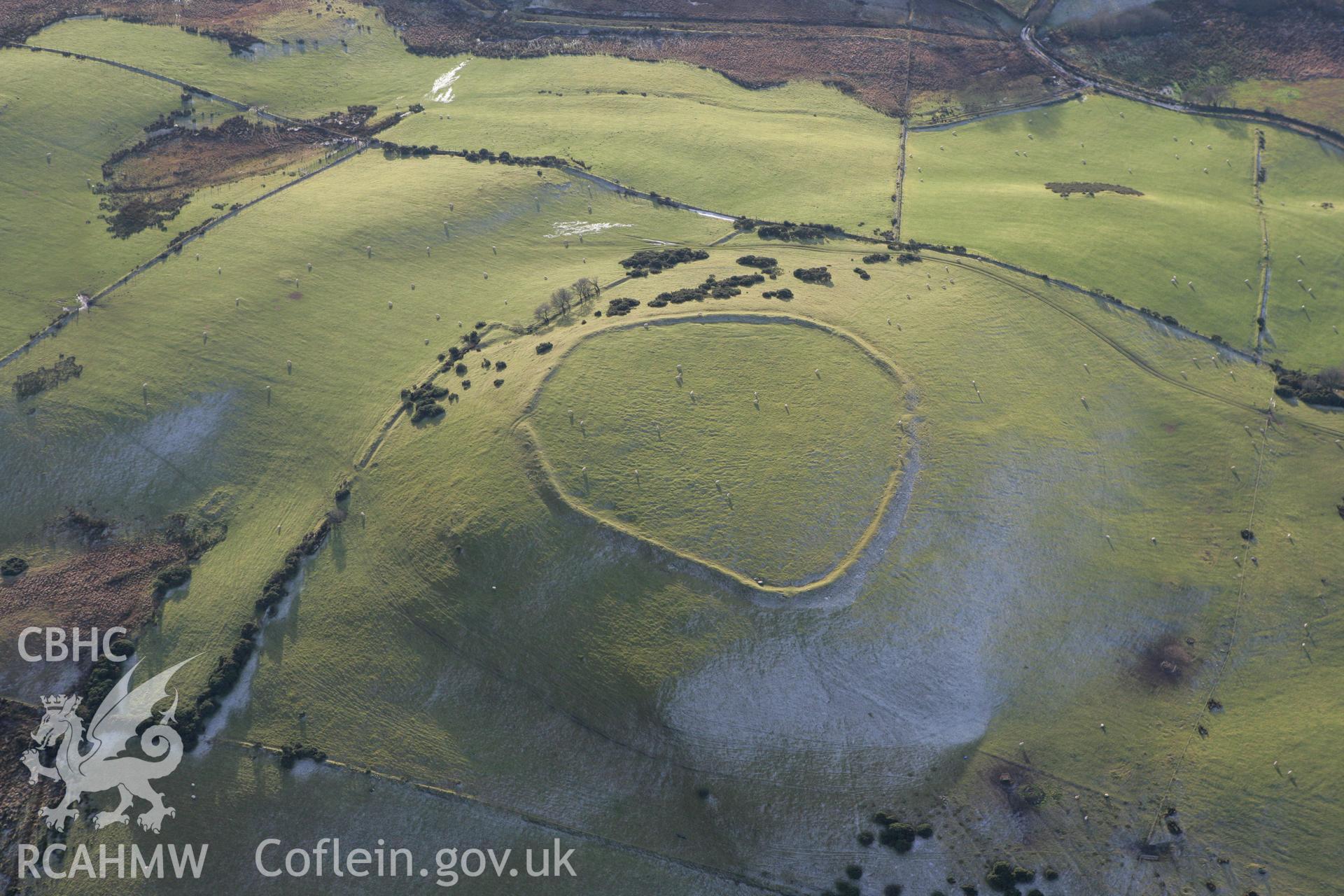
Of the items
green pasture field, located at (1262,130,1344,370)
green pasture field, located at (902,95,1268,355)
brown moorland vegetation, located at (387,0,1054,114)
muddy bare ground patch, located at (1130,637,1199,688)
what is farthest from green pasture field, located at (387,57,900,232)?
muddy bare ground patch, located at (1130,637,1199,688)

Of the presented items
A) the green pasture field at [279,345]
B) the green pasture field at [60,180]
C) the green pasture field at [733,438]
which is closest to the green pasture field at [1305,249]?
the green pasture field at [733,438]

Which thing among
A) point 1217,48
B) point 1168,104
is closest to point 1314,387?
point 1168,104

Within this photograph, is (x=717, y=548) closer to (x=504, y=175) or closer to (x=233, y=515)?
(x=233, y=515)

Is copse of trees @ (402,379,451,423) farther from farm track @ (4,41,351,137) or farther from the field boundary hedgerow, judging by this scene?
farm track @ (4,41,351,137)

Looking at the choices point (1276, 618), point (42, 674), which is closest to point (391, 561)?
point (42, 674)

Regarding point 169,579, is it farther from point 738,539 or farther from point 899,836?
point 899,836

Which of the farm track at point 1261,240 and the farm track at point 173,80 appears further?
the farm track at point 173,80

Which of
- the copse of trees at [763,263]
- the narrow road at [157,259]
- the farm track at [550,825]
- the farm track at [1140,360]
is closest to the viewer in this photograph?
the farm track at [550,825]

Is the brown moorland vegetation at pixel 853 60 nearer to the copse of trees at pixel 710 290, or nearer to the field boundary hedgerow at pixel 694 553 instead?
the copse of trees at pixel 710 290
